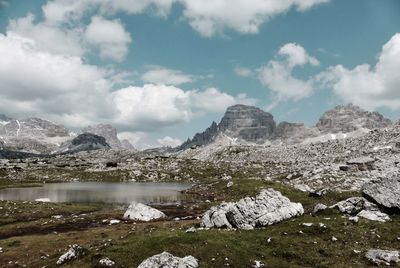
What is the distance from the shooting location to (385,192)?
51219 mm

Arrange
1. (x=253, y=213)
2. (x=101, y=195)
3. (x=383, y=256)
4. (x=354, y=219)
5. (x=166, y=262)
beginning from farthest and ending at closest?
(x=101, y=195) → (x=253, y=213) → (x=354, y=219) → (x=383, y=256) → (x=166, y=262)

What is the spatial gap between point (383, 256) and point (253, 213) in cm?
1694

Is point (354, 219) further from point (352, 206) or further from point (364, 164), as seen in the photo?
point (364, 164)

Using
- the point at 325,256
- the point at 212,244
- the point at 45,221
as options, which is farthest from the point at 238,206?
the point at 45,221

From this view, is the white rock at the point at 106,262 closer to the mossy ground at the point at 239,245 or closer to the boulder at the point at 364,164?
the mossy ground at the point at 239,245

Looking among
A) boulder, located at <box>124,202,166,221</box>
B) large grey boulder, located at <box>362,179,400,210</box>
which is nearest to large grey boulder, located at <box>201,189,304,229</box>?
→ large grey boulder, located at <box>362,179,400,210</box>

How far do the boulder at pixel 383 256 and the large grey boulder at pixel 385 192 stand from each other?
44.7 feet

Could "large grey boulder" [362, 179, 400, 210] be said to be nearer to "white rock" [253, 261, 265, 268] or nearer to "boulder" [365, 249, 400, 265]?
"boulder" [365, 249, 400, 265]

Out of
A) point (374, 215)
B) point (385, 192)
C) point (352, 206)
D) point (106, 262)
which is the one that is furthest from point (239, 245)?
point (385, 192)

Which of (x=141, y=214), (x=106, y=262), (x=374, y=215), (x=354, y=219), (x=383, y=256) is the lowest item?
(x=106, y=262)

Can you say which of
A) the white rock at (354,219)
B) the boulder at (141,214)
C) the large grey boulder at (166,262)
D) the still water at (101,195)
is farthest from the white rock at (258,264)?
the still water at (101,195)

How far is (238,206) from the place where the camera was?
169 feet

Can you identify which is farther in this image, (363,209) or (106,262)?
(363,209)

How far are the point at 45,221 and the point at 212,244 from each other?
42.4 metres
